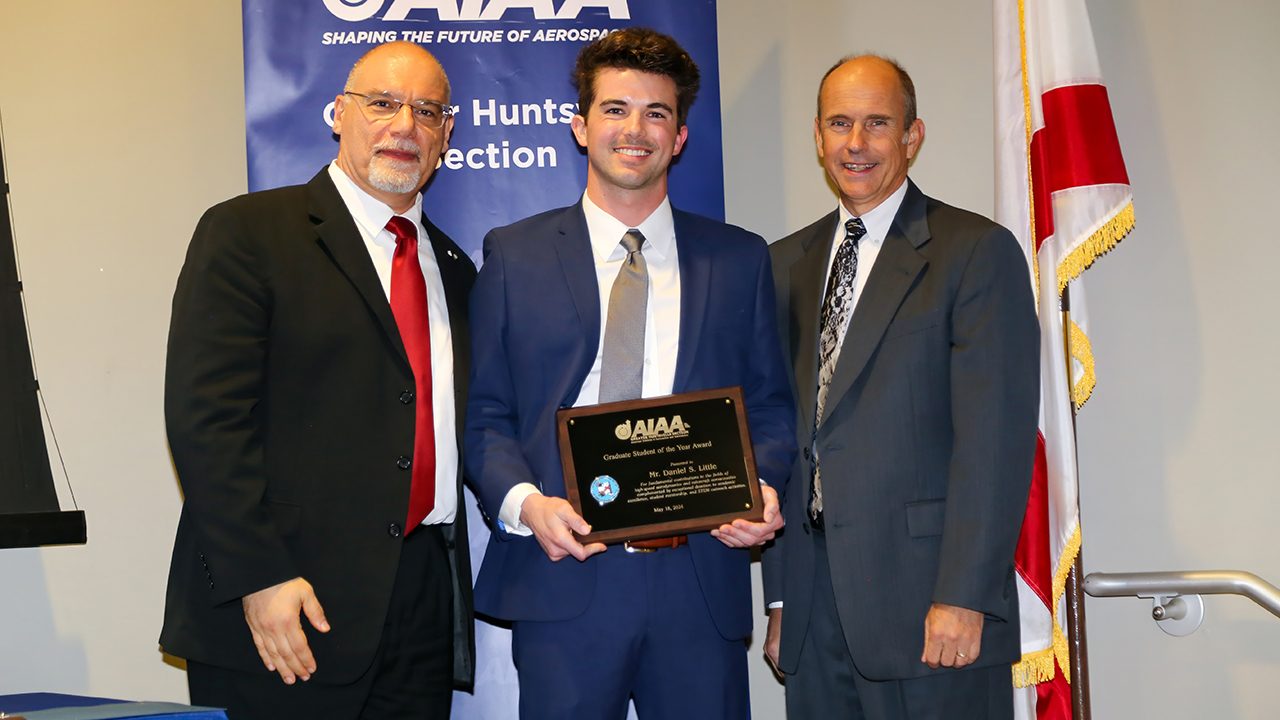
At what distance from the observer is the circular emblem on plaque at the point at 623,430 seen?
2250 millimetres

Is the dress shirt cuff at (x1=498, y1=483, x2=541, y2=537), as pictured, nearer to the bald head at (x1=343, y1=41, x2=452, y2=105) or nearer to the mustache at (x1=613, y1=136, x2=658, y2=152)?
the mustache at (x1=613, y1=136, x2=658, y2=152)

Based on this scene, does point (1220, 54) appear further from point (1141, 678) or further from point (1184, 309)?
point (1141, 678)

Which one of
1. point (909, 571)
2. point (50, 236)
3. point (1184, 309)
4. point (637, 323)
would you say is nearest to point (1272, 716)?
point (1184, 309)

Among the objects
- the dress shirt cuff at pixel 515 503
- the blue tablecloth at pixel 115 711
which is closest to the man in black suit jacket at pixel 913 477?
the dress shirt cuff at pixel 515 503

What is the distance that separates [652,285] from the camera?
2.53 metres

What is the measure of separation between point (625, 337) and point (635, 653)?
819 mm

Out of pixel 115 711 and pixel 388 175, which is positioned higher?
pixel 388 175

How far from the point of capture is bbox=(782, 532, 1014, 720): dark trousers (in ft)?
7.87

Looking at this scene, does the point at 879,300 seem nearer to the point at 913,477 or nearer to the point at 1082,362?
the point at 913,477

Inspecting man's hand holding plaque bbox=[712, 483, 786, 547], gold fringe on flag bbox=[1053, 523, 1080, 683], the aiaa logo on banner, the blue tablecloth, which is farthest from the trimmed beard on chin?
gold fringe on flag bbox=[1053, 523, 1080, 683]

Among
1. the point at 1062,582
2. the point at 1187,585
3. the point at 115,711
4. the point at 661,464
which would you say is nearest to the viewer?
the point at 115,711

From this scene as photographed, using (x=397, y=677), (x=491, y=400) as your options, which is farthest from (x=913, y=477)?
(x=397, y=677)

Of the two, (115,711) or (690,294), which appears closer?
(115,711)

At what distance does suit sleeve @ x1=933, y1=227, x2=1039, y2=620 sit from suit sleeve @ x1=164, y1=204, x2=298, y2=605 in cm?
171
